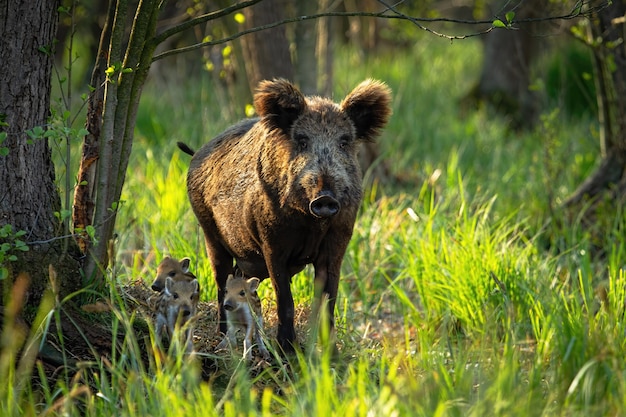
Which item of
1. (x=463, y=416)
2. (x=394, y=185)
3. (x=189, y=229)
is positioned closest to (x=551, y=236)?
(x=394, y=185)

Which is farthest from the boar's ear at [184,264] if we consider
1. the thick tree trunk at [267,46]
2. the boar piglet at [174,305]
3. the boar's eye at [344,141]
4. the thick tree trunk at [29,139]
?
the thick tree trunk at [267,46]

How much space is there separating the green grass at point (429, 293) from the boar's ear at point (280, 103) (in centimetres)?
125

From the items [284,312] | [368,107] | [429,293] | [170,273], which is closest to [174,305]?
[170,273]

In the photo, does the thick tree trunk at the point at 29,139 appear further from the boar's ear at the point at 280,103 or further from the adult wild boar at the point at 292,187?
the boar's ear at the point at 280,103

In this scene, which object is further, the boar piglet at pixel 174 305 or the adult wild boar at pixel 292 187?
the adult wild boar at pixel 292 187

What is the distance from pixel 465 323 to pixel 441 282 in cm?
44

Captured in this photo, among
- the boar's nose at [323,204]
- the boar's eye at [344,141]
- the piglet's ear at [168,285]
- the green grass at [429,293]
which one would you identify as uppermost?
the boar's eye at [344,141]

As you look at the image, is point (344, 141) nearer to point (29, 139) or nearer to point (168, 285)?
point (168, 285)

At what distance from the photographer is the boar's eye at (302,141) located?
4938 mm

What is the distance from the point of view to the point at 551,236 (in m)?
8.21

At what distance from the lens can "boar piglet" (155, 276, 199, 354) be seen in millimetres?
4477

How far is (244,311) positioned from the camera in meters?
4.66

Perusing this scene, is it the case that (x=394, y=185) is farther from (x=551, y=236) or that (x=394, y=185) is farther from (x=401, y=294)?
(x=401, y=294)

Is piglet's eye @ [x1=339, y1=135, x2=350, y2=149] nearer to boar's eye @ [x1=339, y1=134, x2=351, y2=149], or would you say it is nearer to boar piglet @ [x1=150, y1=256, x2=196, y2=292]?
boar's eye @ [x1=339, y1=134, x2=351, y2=149]
